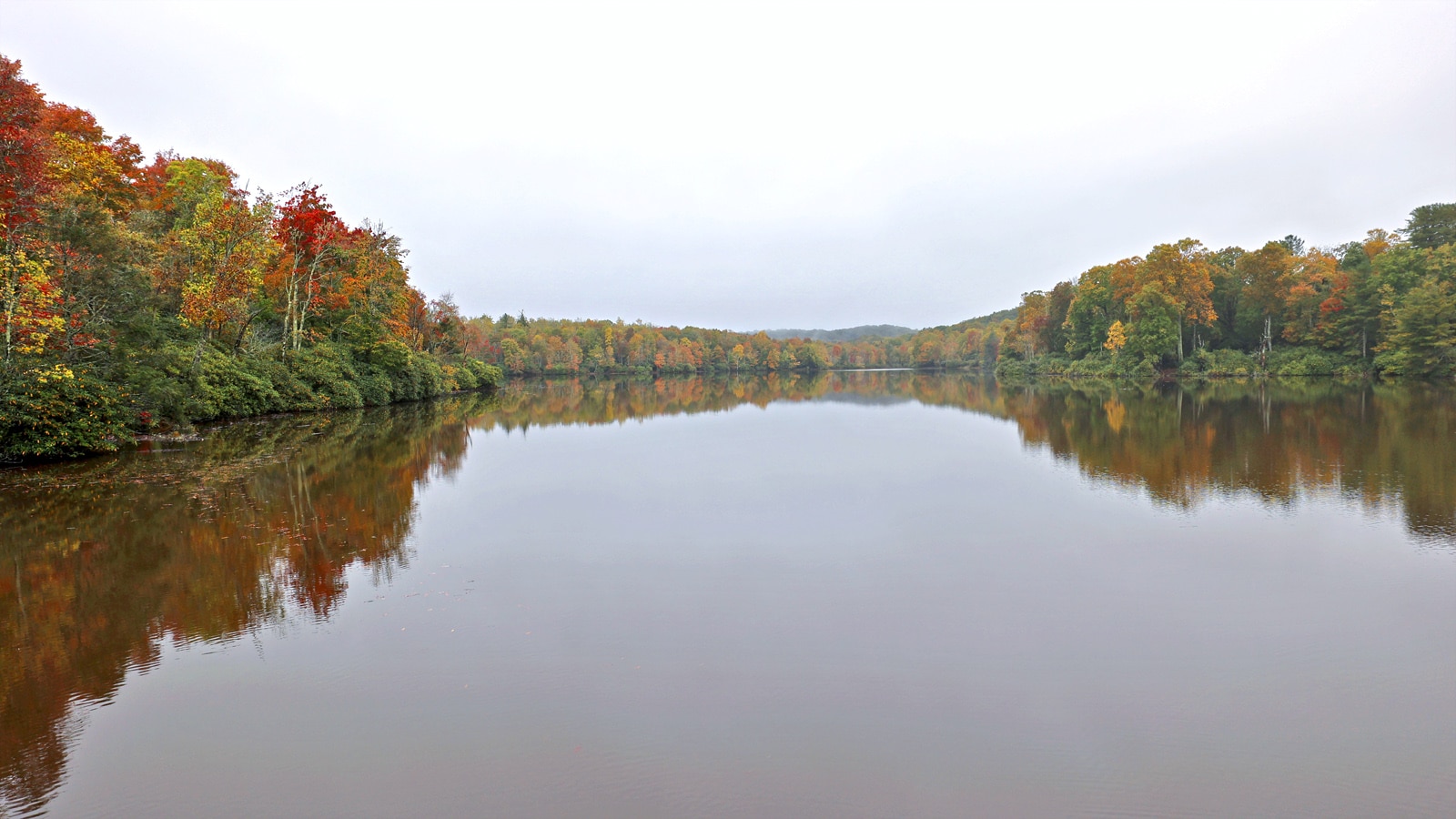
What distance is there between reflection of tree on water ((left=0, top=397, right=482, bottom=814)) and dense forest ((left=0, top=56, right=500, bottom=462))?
1956mm

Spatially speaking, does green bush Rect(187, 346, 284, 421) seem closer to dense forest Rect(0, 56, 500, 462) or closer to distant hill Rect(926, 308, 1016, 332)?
dense forest Rect(0, 56, 500, 462)

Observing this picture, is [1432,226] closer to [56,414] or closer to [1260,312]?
[1260,312]

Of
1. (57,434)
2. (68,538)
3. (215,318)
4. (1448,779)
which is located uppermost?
(215,318)

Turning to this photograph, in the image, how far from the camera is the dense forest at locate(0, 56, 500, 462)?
13.2m

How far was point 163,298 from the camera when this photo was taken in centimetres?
1919

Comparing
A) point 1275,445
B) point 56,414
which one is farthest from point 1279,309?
point 56,414

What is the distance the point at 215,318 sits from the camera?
21.7 meters

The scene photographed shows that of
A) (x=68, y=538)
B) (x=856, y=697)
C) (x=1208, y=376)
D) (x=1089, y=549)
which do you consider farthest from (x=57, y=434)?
(x=1208, y=376)

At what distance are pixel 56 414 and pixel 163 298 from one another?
7226 mm

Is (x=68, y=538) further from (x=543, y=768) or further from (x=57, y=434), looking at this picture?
(x=543, y=768)

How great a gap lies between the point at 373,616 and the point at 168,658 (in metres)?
1.38

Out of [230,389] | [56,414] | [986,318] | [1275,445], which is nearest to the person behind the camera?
[56,414]

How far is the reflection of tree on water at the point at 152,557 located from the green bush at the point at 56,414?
58 cm

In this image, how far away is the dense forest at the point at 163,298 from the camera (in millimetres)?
13250
